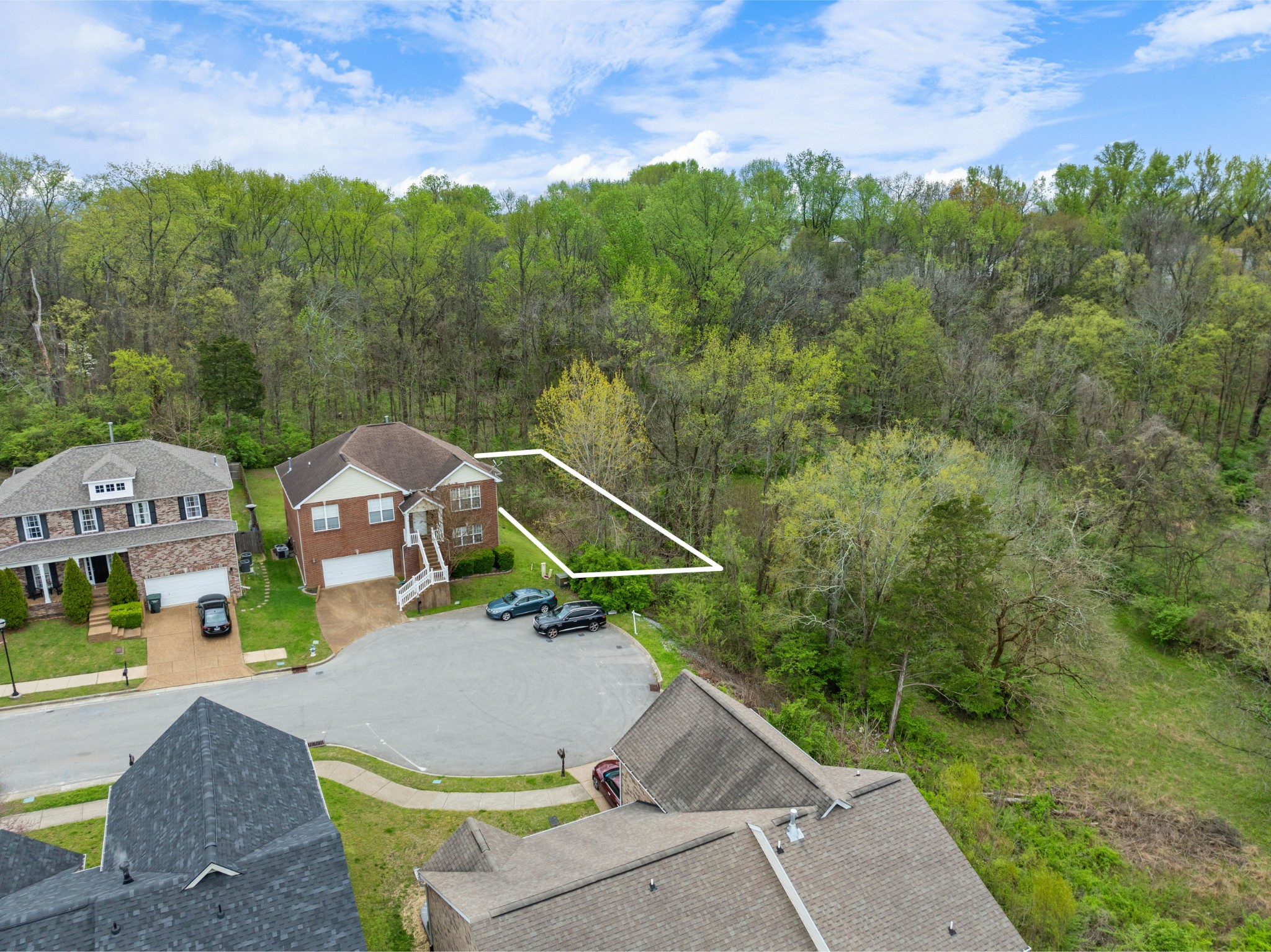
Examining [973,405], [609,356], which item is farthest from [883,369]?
[609,356]

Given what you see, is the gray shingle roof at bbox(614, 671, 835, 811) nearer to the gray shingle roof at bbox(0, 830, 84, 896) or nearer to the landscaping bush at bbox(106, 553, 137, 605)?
the gray shingle roof at bbox(0, 830, 84, 896)

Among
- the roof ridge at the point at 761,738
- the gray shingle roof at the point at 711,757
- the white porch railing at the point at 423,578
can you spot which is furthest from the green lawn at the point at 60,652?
the roof ridge at the point at 761,738

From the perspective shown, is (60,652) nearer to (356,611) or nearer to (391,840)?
(356,611)

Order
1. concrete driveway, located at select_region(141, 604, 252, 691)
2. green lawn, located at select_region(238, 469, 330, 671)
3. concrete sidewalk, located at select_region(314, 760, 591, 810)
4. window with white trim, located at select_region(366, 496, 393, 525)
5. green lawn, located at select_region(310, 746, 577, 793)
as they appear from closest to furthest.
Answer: concrete sidewalk, located at select_region(314, 760, 591, 810) < green lawn, located at select_region(310, 746, 577, 793) < concrete driveway, located at select_region(141, 604, 252, 691) < green lawn, located at select_region(238, 469, 330, 671) < window with white trim, located at select_region(366, 496, 393, 525)

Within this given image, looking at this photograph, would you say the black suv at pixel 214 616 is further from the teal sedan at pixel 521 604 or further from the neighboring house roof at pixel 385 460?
the teal sedan at pixel 521 604

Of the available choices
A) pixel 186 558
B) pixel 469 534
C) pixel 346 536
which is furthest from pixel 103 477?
pixel 469 534

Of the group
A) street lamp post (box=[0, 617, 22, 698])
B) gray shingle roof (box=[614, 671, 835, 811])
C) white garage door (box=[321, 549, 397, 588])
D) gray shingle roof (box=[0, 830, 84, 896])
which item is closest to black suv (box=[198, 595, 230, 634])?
white garage door (box=[321, 549, 397, 588])
